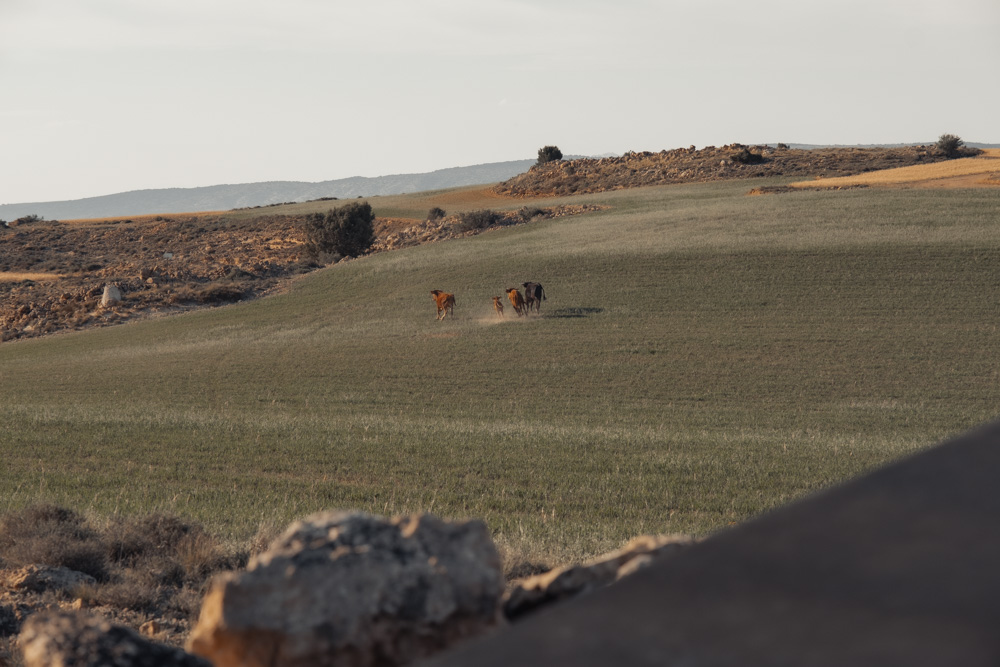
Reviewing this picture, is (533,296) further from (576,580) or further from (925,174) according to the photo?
(925,174)

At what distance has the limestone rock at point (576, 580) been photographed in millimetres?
3248

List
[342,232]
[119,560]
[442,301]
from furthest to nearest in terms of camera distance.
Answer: [342,232] → [442,301] → [119,560]

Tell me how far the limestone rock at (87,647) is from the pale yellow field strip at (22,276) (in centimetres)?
7406

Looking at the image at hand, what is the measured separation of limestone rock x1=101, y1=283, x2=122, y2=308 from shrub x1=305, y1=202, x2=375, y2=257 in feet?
56.8

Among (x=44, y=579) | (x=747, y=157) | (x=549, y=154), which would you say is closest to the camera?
(x=44, y=579)

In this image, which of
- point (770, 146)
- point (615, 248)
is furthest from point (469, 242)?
point (770, 146)

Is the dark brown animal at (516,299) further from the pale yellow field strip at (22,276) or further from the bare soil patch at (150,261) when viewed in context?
the pale yellow field strip at (22,276)

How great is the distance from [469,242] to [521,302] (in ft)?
59.8

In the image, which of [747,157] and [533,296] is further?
[747,157]

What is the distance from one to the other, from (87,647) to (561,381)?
22.4 metres

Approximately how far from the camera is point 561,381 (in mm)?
25062

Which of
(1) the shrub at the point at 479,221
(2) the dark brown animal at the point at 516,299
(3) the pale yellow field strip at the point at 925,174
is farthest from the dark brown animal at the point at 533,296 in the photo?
(3) the pale yellow field strip at the point at 925,174

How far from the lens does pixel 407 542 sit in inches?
115

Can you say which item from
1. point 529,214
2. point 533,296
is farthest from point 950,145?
point 533,296
